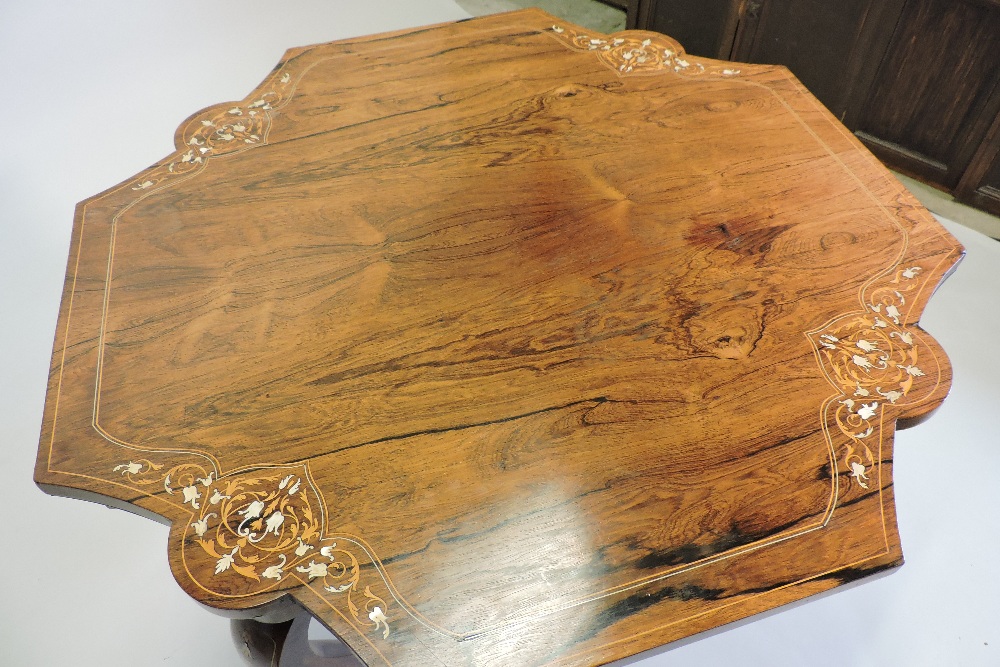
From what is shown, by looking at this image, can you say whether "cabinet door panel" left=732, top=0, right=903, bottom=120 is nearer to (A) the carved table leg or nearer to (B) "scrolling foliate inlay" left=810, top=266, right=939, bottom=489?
(B) "scrolling foliate inlay" left=810, top=266, right=939, bottom=489

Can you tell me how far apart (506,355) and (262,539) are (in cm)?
40

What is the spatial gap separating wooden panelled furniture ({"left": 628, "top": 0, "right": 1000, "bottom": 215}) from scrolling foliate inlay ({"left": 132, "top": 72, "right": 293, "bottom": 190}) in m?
1.46

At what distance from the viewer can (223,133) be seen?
1.47m

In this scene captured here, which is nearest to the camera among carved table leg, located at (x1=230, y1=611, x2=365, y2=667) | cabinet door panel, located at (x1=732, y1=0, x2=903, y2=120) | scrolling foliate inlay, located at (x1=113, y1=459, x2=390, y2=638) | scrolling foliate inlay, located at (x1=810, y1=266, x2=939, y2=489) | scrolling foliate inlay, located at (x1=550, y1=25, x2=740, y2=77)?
scrolling foliate inlay, located at (x1=113, y1=459, x2=390, y2=638)

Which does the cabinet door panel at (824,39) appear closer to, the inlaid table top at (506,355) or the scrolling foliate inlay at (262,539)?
the inlaid table top at (506,355)

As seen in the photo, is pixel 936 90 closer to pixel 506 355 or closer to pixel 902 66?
pixel 902 66

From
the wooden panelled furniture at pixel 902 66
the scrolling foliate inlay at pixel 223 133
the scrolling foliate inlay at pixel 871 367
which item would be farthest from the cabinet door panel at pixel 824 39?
the scrolling foliate inlay at pixel 223 133

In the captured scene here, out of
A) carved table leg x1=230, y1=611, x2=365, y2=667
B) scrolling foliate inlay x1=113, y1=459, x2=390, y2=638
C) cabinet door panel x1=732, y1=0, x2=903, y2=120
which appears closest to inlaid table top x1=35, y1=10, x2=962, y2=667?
scrolling foliate inlay x1=113, y1=459, x2=390, y2=638

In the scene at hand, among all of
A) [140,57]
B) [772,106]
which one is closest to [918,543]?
[772,106]

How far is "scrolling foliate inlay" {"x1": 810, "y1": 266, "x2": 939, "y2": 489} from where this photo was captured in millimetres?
1022

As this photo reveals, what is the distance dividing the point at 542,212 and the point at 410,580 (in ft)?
2.12

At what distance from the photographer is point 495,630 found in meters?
0.87

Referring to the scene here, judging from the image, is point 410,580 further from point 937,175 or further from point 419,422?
point 937,175

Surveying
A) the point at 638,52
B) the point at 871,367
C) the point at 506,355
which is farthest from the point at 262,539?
the point at 638,52
